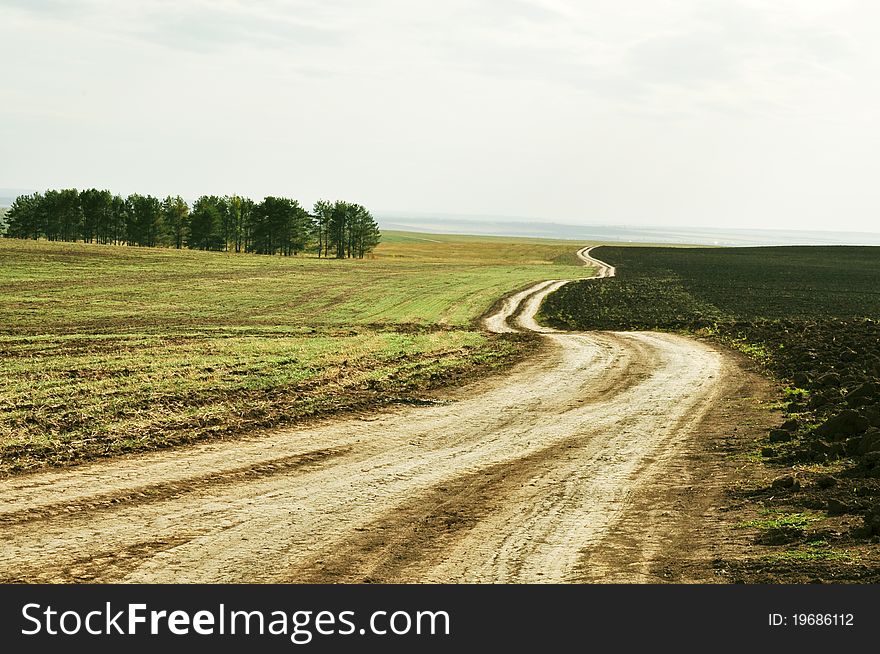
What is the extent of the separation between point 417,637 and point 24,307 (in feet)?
128

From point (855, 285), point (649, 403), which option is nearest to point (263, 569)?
point (649, 403)

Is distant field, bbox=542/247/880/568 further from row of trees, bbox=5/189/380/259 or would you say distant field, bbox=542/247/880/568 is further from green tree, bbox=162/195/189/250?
green tree, bbox=162/195/189/250

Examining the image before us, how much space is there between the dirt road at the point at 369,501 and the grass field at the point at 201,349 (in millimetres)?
1762

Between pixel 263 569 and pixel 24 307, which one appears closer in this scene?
pixel 263 569

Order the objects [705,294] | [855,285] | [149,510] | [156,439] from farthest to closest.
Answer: [855,285] → [705,294] → [156,439] → [149,510]

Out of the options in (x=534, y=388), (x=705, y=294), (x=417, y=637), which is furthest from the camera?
(x=705, y=294)

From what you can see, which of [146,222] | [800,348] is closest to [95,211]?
[146,222]

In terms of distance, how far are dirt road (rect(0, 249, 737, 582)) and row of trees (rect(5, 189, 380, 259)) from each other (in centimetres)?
9854

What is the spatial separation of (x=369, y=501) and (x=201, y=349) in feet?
51.3

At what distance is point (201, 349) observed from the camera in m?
26.1

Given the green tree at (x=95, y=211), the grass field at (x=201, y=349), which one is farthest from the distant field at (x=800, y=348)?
the green tree at (x=95, y=211)

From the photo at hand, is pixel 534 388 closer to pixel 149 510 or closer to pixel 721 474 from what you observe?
pixel 721 474

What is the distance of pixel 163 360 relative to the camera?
2355 cm

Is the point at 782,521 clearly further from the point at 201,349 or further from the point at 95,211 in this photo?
the point at 95,211
